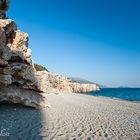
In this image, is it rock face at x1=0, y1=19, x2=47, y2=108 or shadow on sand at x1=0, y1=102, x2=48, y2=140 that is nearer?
shadow on sand at x1=0, y1=102, x2=48, y2=140

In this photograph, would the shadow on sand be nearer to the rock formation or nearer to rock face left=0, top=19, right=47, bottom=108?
rock face left=0, top=19, right=47, bottom=108

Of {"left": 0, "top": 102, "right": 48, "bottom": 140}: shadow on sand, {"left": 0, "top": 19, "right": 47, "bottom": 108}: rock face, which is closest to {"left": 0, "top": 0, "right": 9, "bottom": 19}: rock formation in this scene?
{"left": 0, "top": 19, "right": 47, "bottom": 108}: rock face

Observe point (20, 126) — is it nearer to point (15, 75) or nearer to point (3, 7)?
point (15, 75)

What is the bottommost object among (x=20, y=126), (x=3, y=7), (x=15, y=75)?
(x=20, y=126)

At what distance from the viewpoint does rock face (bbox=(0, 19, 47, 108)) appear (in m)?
17.9

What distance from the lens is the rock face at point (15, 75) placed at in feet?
58.9

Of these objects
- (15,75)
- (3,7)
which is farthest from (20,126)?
(3,7)

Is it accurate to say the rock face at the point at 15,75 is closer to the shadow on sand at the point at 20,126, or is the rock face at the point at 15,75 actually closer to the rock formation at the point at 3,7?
the shadow on sand at the point at 20,126

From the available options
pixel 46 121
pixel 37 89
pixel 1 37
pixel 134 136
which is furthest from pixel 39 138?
pixel 37 89

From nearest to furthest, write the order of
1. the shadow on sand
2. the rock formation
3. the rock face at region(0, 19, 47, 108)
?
1. the shadow on sand
2. the rock face at region(0, 19, 47, 108)
3. the rock formation

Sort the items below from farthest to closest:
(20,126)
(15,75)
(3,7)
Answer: (3,7) < (15,75) < (20,126)

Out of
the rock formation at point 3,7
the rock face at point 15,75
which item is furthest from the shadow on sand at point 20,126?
the rock formation at point 3,7

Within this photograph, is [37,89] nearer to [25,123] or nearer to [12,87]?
[12,87]

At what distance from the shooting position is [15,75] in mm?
20391
